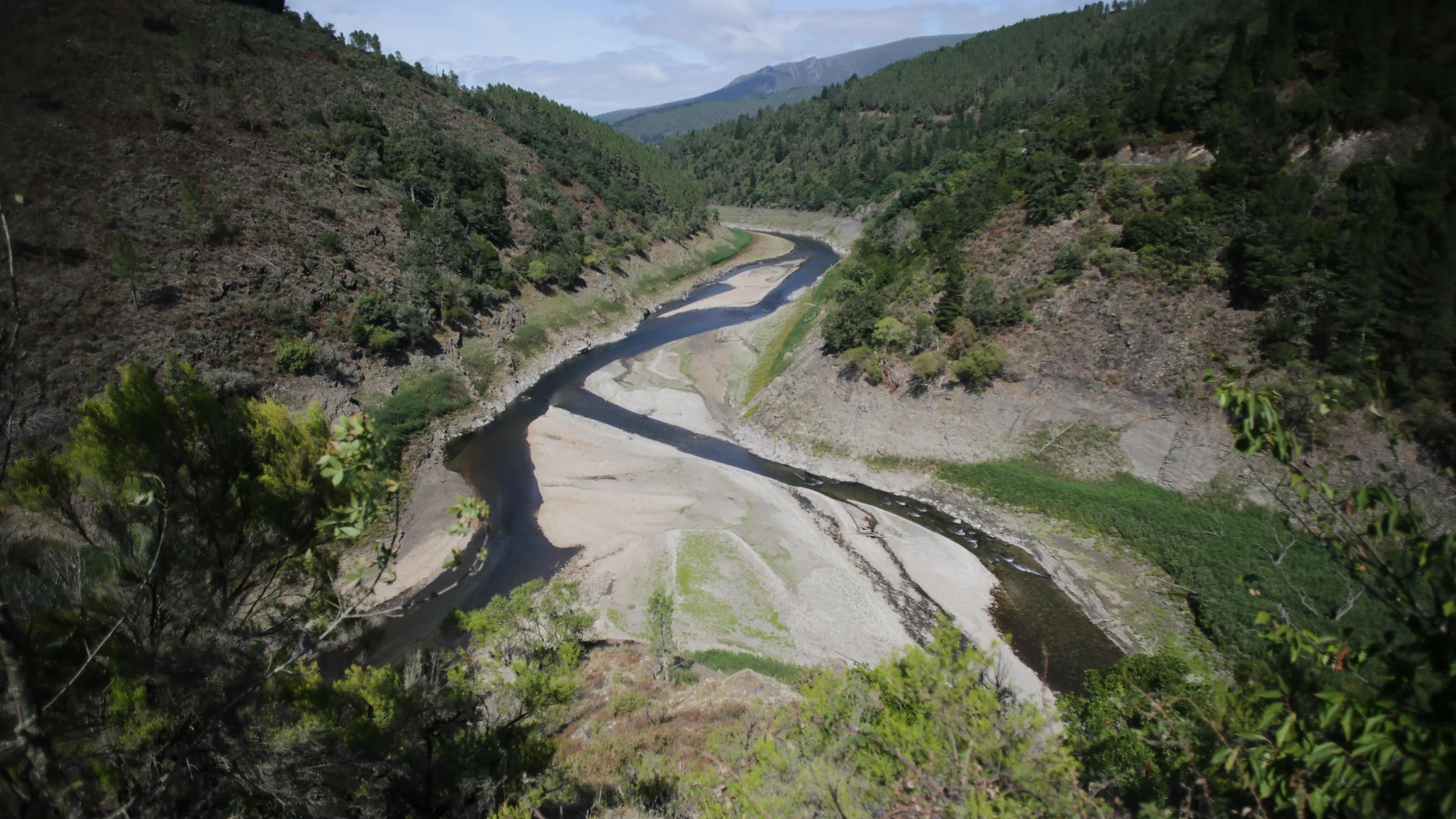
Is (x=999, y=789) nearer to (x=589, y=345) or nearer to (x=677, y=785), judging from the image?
(x=677, y=785)

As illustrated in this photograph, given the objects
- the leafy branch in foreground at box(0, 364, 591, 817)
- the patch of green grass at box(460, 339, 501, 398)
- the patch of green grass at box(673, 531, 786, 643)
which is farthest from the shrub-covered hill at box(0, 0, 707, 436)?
the leafy branch in foreground at box(0, 364, 591, 817)

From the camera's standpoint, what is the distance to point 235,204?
148 ft

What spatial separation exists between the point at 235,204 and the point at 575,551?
39020 millimetres

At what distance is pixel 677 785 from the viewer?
13.3 meters

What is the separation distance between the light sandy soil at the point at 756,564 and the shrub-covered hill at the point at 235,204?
22.0 metres

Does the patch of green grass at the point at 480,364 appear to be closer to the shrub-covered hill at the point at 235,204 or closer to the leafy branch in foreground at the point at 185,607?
the shrub-covered hill at the point at 235,204

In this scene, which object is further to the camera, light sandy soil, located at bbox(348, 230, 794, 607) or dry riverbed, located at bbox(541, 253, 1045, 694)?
light sandy soil, located at bbox(348, 230, 794, 607)

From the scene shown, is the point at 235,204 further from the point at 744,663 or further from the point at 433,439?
the point at 744,663

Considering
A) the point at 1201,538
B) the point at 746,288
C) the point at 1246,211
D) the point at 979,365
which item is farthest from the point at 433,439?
the point at 746,288

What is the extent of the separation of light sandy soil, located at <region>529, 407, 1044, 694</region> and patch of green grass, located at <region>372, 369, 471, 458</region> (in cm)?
971

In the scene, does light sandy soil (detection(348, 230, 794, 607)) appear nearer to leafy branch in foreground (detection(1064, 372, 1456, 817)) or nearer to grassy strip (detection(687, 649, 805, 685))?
grassy strip (detection(687, 649, 805, 685))

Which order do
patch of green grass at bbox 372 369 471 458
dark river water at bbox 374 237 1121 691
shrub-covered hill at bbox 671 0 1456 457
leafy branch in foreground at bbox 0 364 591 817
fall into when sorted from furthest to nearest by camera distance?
patch of green grass at bbox 372 369 471 458, shrub-covered hill at bbox 671 0 1456 457, dark river water at bbox 374 237 1121 691, leafy branch in foreground at bbox 0 364 591 817

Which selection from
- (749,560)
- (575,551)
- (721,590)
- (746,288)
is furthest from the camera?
(746,288)

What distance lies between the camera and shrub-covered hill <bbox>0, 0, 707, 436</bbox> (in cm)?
3491
